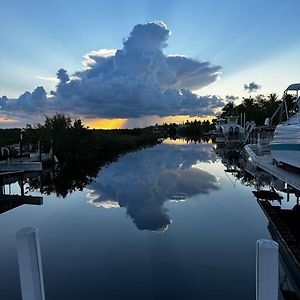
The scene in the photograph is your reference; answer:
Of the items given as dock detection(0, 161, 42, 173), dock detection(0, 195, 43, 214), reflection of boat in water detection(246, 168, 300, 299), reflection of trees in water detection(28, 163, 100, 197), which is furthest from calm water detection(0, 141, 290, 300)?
dock detection(0, 161, 42, 173)

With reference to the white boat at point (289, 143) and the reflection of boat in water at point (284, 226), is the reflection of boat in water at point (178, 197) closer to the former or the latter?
the reflection of boat in water at point (284, 226)

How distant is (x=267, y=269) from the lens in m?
2.07

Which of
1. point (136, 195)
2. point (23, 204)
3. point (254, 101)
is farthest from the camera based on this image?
point (254, 101)

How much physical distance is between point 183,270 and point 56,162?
928 inches

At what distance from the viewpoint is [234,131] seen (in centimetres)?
4431

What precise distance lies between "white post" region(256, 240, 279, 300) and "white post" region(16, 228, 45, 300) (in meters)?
1.43

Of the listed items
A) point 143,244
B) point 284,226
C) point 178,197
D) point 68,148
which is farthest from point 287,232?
point 68,148

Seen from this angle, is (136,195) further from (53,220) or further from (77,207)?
(53,220)

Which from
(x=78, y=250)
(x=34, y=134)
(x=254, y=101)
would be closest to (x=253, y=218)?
(x=78, y=250)

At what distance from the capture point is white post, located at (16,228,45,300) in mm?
2318

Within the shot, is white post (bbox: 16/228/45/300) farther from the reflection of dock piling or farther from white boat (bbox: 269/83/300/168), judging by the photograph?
white boat (bbox: 269/83/300/168)

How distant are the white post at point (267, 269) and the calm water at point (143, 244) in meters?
3.87

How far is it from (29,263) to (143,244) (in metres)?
6.18

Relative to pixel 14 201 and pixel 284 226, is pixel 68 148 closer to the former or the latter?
pixel 14 201
